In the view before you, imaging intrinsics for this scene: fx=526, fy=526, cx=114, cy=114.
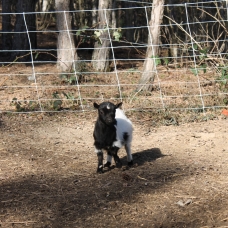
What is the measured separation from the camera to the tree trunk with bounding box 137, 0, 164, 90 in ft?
35.6

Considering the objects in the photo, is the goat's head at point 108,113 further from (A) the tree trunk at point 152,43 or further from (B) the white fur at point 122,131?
(A) the tree trunk at point 152,43

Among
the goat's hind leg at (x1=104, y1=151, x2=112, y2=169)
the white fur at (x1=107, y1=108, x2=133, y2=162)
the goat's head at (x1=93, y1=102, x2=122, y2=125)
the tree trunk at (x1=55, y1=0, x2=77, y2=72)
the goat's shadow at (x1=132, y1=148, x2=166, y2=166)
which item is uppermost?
the tree trunk at (x1=55, y1=0, x2=77, y2=72)

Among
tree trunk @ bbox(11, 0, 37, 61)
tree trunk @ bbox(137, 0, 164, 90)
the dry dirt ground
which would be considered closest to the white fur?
the dry dirt ground

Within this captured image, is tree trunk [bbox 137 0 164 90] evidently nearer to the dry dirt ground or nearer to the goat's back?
the dry dirt ground

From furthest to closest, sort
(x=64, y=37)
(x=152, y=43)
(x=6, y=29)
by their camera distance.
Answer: (x=6, y=29) < (x=64, y=37) < (x=152, y=43)

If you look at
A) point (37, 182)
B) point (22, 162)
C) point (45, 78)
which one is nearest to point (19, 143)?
point (22, 162)

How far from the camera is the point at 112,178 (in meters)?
6.69

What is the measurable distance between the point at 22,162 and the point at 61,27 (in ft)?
21.0

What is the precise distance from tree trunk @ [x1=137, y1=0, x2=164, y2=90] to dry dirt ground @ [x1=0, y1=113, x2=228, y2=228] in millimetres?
2003

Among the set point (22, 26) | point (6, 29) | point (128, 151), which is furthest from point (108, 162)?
point (6, 29)

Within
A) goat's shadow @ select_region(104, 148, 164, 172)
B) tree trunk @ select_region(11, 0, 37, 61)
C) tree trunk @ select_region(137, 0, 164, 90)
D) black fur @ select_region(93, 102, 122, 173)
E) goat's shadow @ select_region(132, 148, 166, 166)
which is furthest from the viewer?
tree trunk @ select_region(11, 0, 37, 61)

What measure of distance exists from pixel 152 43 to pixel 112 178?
486 centimetres

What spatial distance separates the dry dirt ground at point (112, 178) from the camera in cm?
556

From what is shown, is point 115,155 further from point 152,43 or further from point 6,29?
point 6,29
